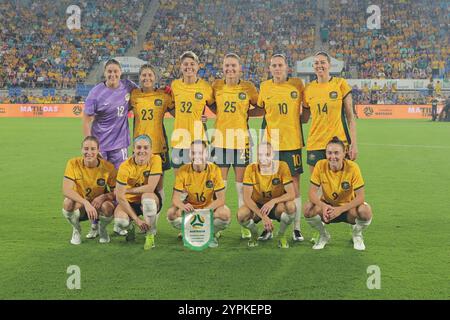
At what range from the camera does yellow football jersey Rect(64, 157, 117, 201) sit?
19.2ft

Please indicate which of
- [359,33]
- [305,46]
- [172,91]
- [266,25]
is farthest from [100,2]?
[172,91]

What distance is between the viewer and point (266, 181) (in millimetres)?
5785

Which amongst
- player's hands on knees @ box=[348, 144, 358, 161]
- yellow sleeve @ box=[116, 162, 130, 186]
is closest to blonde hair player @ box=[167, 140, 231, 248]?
yellow sleeve @ box=[116, 162, 130, 186]

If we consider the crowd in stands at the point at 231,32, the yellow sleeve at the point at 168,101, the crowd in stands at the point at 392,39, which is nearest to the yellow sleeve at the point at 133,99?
the yellow sleeve at the point at 168,101

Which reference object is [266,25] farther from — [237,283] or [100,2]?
[237,283]

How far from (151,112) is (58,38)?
3233 centimetres

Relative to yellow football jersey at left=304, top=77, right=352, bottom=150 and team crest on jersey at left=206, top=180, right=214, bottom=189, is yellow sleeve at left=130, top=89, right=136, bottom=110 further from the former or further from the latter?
yellow football jersey at left=304, top=77, right=352, bottom=150

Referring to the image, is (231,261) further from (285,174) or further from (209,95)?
(209,95)

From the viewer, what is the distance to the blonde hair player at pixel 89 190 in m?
5.73

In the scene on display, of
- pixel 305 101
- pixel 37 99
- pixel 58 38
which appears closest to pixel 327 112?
pixel 305 101

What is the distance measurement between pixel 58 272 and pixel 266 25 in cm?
3516

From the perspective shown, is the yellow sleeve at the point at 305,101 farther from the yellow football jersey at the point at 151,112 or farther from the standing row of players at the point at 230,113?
the yellow football jersey at the point at 151,112

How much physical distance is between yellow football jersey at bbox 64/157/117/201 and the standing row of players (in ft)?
0.23

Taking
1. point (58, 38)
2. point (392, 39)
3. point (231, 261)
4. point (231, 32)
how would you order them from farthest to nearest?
1. point (231, 32)
2. point (58, 38)
3. point (392, 39)
4. point (231, 261)
